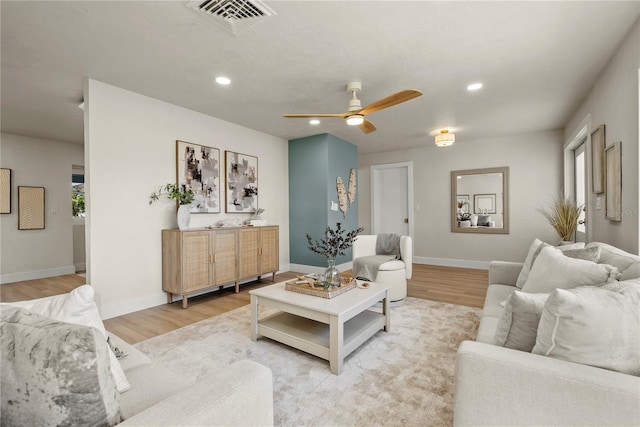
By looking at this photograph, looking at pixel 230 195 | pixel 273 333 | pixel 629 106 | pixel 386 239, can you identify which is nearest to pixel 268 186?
pixel 230 195

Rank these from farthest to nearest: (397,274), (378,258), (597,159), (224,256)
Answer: (224,256), (378,258), (397,274), (597,159)

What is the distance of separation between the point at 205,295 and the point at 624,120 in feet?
15.3

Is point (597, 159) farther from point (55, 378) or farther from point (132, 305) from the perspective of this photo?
point (132, 305)

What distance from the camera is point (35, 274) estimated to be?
508 cm

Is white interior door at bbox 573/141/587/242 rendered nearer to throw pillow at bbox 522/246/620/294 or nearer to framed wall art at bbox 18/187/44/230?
throw pillow at bbox 522/246/620/294

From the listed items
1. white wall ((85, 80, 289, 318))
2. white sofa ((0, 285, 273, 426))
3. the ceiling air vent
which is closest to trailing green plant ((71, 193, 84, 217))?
white wall ((85, 80, 289, 318))

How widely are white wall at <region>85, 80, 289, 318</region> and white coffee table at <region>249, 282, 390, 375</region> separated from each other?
1809 mm

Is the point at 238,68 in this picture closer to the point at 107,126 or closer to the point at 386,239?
the point at 107,126

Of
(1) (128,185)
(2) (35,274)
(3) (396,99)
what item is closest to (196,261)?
(1) (128,185)

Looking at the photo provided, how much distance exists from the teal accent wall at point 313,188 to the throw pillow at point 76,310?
395cm

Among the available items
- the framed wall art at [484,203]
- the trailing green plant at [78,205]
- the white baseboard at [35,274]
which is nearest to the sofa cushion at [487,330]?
the framed wall art at [484,203]

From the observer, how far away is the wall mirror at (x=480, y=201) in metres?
5.43

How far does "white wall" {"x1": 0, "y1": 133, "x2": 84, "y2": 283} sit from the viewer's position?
484cm

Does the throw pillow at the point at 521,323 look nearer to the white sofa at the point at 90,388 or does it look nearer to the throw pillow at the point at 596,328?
the throw pillow at the point at 596,328
